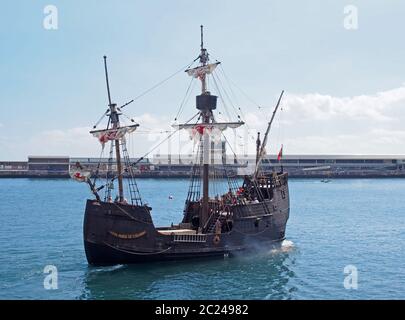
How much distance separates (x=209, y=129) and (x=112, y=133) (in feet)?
26.4

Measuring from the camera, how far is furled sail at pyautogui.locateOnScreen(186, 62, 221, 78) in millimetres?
36688

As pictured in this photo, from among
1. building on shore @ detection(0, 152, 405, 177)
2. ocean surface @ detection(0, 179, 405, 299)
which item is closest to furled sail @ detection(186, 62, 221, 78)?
ocean surface @ detection(0, 179, 405, 299)

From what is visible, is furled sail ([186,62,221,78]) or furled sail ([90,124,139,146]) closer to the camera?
furled sail ([90,124,139,146])

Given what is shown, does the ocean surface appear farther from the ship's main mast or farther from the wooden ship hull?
the ship's main mast

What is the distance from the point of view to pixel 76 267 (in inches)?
1198

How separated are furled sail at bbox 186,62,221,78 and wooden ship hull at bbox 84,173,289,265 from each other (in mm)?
10112

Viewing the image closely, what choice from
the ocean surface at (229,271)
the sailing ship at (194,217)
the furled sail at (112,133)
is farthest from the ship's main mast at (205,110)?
the furled sail at (112,133)

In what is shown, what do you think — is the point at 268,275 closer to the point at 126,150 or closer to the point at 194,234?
the point at 194,234

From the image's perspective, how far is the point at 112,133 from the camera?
32250 millimetres

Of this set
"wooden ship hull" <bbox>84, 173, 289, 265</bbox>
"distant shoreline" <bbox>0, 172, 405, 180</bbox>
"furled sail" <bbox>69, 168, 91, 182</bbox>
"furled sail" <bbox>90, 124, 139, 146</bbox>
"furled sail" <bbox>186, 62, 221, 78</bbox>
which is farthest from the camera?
"distant shoreline" <bbox>0, 172, 405, 180</bbox>

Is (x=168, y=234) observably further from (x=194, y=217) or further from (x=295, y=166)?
(x=295, y=166)

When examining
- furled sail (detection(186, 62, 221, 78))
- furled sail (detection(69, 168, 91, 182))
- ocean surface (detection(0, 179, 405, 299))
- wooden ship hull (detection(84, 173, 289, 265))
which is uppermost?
furled sail (detection(186, 62, 221, 78))

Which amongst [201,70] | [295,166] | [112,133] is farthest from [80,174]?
[295,166]
